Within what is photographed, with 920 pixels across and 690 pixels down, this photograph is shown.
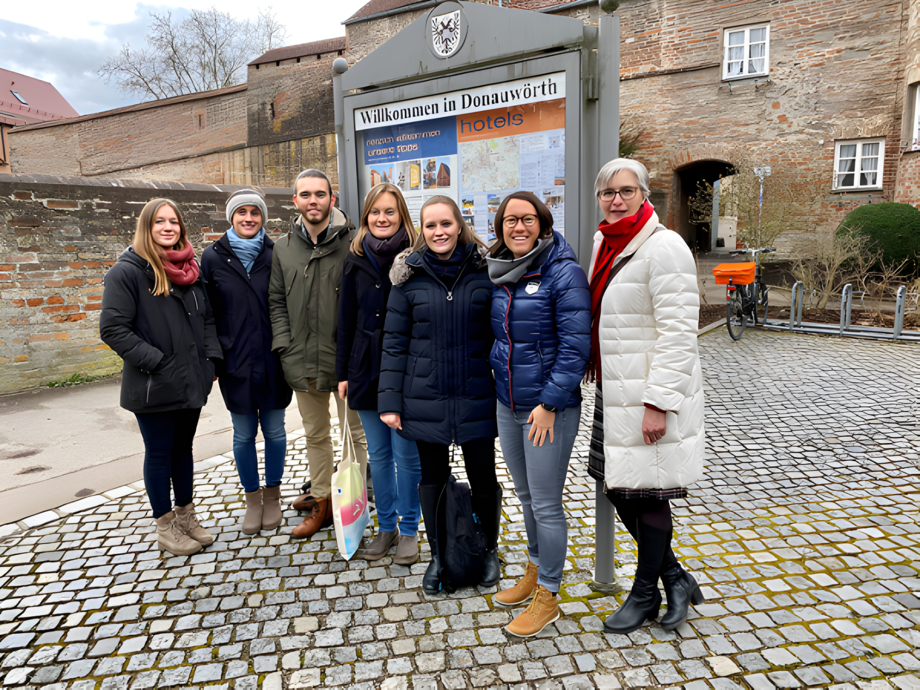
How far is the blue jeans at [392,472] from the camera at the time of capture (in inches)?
136

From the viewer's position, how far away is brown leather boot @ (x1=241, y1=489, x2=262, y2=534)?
3.96m

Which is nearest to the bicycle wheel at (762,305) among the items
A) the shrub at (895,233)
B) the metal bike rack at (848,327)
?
→ the metal bike rack at (848,327)

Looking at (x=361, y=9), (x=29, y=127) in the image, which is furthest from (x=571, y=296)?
(x=29, y=127)

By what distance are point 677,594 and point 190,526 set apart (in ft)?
9.31

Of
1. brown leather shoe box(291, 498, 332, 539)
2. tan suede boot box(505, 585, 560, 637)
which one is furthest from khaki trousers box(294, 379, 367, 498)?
tan suede boot box(505, 585, 560, 637)

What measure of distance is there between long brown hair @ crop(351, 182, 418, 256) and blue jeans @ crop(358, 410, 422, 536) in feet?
3.11

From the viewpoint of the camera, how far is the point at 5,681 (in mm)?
2629

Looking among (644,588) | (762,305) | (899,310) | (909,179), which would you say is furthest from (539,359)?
(909,179)

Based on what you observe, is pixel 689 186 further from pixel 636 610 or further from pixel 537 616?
pixel 537 616

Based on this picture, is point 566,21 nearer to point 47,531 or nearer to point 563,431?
point 563,431

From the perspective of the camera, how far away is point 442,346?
3.05m

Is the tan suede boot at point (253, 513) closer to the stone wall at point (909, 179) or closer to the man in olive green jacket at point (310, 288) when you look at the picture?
the man in olive green jacket at point (310, 288)

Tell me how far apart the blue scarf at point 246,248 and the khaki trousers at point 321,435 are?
83 cm

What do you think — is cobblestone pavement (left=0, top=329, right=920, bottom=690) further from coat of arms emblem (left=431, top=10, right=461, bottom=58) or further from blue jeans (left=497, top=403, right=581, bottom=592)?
coat of arms emblem (left=431, top=10, right=461, bottom=58)
